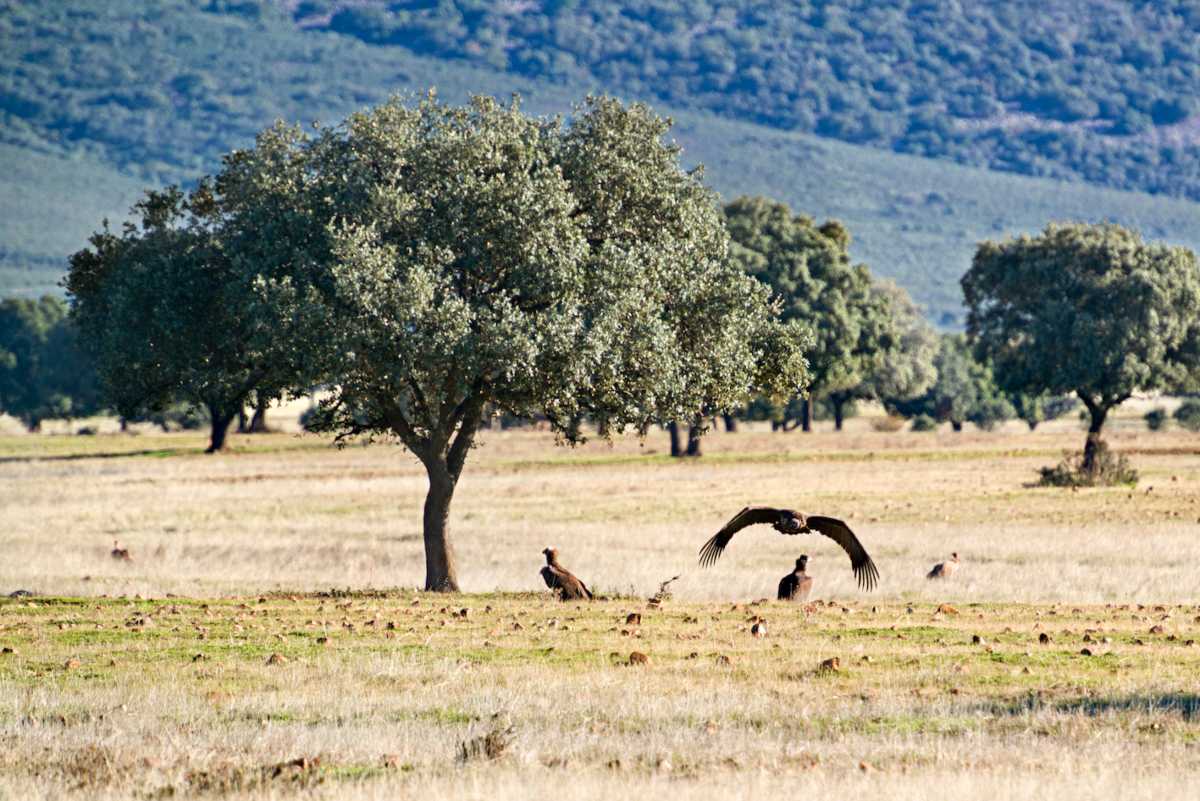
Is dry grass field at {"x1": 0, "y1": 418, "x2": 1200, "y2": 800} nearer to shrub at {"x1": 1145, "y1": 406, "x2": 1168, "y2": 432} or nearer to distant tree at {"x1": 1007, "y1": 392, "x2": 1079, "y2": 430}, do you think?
shrub at {"x1": 1145, "y1": 406, "x2": 1168, "y2": 432}

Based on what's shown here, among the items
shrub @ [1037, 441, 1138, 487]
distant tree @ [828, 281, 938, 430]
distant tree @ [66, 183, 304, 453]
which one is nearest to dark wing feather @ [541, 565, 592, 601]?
distant tree @ [66, 183, 304, 453]

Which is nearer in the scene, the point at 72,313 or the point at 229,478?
the point at 72,313

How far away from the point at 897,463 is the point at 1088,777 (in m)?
76.2

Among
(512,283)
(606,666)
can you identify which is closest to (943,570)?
(512,283)

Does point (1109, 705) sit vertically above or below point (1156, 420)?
below

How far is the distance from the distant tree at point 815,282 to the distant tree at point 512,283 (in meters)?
62.0

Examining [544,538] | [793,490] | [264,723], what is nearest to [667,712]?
[264,723]

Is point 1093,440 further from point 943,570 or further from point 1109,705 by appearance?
point 1109,705

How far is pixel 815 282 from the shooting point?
104 metres

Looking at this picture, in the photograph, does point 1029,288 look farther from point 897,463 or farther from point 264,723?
point 264,723

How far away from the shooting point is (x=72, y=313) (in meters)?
57.2

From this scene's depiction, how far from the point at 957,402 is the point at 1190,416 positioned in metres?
29.7

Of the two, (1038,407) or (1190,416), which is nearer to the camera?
(1190,416)

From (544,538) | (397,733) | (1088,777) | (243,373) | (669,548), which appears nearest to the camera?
(1088,777)
